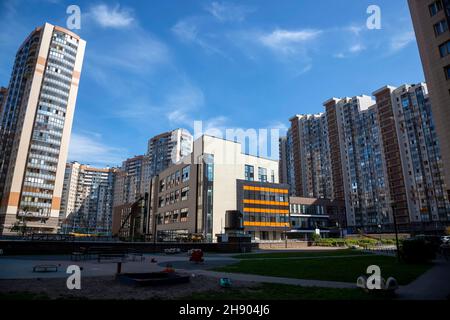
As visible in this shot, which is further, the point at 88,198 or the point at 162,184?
the point at 88,198

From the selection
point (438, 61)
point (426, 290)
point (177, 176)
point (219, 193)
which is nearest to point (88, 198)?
point (177, 176)

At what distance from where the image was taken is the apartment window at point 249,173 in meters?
78.4

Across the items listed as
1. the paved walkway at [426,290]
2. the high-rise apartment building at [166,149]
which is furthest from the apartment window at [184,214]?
the high-rise apartment building at [166,149]

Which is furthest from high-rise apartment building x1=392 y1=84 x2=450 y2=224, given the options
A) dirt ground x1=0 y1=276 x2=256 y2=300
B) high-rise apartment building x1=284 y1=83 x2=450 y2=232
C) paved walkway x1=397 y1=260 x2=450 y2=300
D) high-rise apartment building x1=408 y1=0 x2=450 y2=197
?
dirt ground x1=0 y1=276 x2=256 y2=300

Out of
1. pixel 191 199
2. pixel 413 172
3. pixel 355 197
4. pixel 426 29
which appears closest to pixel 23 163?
pixel 191 199

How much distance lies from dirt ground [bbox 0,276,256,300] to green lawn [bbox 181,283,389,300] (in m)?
0.70

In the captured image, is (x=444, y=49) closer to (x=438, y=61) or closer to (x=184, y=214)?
(x=438, y=61)

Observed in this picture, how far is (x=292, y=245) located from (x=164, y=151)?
119 meters

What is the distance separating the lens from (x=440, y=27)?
88.6 ft

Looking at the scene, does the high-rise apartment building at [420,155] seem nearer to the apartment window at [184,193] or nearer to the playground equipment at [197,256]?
the apartment window at [184,193]

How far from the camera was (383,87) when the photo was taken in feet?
356

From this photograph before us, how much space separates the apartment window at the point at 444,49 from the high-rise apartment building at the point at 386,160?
236ft

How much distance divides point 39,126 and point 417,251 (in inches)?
3756

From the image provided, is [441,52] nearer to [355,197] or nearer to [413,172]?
[413,172]
